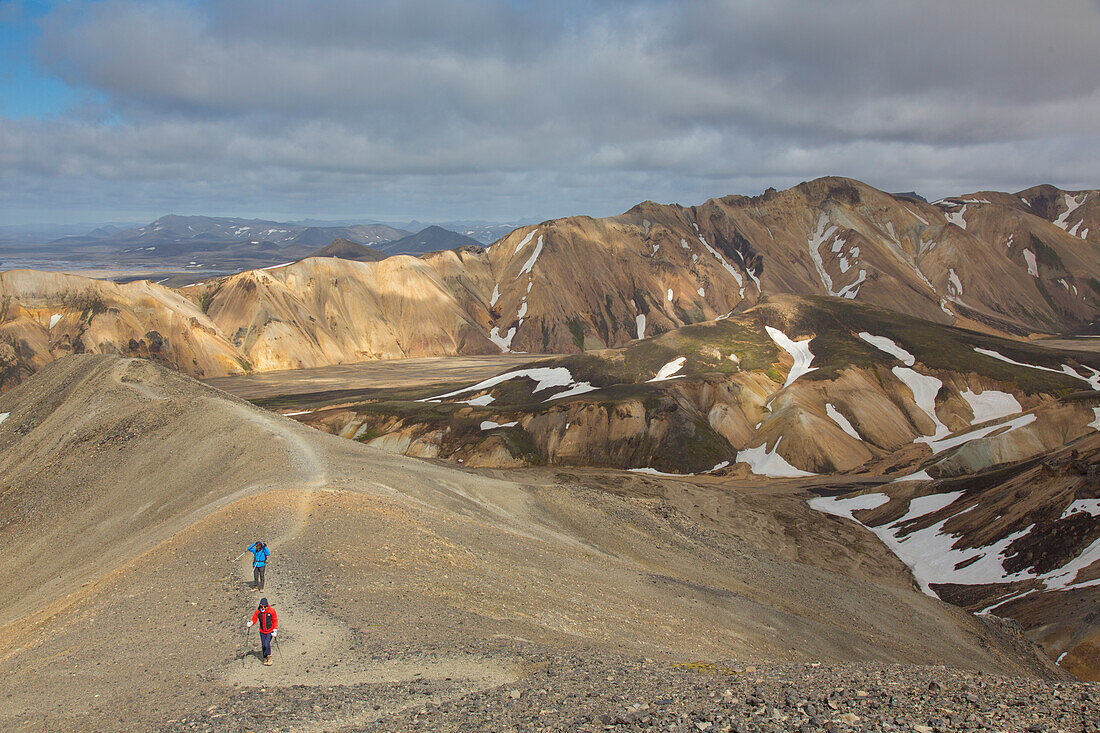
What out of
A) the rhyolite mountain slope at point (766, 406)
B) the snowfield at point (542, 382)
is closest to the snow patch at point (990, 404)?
the rhyolite mountain slope at point (766, 406)

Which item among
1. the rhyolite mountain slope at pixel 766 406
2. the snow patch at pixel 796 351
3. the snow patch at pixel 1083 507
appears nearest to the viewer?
the snow patch at pixel 1083 507

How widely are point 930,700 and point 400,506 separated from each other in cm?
2188

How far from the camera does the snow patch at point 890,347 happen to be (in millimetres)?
111394

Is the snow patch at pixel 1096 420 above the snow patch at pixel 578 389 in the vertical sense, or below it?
below

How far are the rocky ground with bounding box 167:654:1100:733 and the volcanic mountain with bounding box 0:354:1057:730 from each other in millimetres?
251

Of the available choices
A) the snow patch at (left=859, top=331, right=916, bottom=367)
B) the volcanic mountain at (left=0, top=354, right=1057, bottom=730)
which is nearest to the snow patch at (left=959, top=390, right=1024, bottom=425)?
the snow patch at (left=859, top=331, right=916, bottom=367)

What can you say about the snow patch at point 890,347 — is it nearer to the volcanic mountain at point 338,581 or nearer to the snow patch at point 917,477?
the snow patch at point 917,477

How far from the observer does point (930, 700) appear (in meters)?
14.4

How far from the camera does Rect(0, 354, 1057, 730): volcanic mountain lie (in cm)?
1619

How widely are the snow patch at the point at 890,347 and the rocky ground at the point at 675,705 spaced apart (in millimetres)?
104837

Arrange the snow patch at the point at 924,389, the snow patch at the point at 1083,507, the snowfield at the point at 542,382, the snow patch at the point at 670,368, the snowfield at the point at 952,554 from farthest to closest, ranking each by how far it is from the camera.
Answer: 1. the snow patch at the point at 670,368
2. the snowfield at the point at 542,382
3. the snow patch at the point at 924,389
4. the snow patch at the point at 1083,507
5. the snowfield at the point at 952,554

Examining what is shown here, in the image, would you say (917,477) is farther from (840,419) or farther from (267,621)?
(267,621)

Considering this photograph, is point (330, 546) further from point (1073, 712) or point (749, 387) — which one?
point (749, 387)

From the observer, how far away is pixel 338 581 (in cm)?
2230
